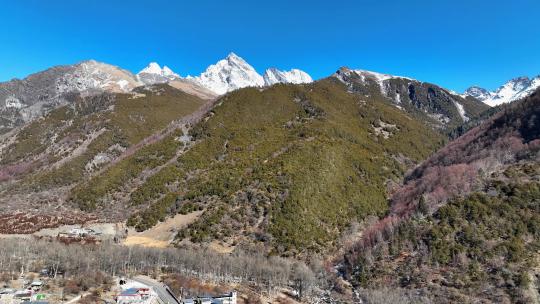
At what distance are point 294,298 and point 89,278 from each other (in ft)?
129

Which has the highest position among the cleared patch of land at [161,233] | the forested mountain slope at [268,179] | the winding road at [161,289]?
the forested mountain slope at [268,179]

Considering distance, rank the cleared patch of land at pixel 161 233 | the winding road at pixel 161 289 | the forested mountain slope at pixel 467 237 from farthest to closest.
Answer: the cleared patch of land at pixel 161 233 → the forested mountain slope at pixel 467 237 → the winding road at pixel 161 289

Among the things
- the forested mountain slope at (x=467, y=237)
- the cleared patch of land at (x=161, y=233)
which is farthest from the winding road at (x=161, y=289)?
the forested mountain slope at (x=467, y=237)

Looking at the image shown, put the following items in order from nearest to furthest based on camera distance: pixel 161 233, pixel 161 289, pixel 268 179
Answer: pixel 161 289
pixel 161 233
pixel 268 179

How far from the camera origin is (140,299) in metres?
75.9

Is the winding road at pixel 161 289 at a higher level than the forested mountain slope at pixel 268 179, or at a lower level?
lower

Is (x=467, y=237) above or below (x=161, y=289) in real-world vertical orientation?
above

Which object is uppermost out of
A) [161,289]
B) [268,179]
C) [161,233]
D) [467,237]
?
[268,179]

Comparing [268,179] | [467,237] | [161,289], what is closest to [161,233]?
[268,179]

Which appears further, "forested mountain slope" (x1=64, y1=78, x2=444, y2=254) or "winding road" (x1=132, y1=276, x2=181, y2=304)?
"forested mountain slope" (x1=64, y1=78, x2=444, y2=254)

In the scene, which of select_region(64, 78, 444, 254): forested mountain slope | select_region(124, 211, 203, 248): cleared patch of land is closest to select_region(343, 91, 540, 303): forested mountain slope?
select_region(64, 78, 444, 254): forested mountain slope

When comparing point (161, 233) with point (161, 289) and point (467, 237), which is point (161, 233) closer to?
point (161, 289)

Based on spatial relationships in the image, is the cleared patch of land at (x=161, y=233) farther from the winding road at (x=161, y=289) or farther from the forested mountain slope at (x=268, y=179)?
the winding road at (x=161, y=289)

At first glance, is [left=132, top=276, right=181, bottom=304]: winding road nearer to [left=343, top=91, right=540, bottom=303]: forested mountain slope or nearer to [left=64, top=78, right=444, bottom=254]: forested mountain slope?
[left=64, top=78, right=444, bottom=254]: forested mountain slope
